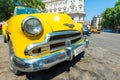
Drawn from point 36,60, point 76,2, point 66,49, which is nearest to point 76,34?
point 66,49

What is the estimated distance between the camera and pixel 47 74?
306 cm

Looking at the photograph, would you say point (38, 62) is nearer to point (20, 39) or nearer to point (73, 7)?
point (20, 39)

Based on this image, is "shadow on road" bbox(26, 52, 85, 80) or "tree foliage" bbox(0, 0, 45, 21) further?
"tree foliage" bbox(0, 0, 45, 21)

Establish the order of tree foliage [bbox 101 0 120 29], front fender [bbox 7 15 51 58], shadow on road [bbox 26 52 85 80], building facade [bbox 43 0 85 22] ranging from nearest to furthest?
front fender [bbox 7 15 51 58] < shadow on road [bbox 26 52 85 80] < tree foliage [bbox 101 0 120 29] < building facade [bbox 43 0 85 22]

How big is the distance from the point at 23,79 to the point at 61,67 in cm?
105

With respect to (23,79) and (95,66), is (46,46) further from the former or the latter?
(95,66)

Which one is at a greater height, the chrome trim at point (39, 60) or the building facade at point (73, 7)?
the building facade at point (73, 7)

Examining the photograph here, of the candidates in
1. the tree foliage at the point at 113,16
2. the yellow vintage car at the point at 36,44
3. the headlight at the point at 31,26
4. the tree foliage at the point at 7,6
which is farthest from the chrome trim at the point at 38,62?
the tree foliage at the point at 113,16

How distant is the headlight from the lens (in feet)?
7.65

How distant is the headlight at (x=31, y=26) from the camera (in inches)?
91.8

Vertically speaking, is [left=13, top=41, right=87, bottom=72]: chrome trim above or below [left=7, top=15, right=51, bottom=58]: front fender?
below

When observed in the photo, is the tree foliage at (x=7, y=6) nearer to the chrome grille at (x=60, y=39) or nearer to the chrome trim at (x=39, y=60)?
the chrome grille at (x=60, y=39)

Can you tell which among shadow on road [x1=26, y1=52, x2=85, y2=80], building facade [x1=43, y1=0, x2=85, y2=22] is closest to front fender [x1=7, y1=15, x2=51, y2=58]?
shadow on road [x1=26, y1=52, x2=85, y2=80]

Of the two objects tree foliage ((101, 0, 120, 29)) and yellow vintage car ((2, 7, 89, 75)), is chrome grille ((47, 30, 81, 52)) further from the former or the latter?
tree foliage ((101, 0, 120, 29))
